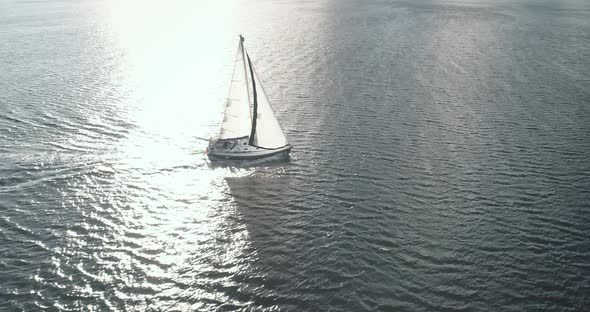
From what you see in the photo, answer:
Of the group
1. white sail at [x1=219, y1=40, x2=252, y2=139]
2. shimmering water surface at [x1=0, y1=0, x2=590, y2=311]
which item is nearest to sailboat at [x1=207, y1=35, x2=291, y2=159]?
white sail at [x1=219, y1=40, x2=252, y2=139]

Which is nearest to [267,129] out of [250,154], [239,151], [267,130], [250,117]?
[267,130]

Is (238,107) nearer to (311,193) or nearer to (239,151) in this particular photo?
(239,151)

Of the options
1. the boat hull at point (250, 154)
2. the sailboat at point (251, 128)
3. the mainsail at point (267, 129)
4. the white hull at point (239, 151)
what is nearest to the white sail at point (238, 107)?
the sailboat at point (251, 128)

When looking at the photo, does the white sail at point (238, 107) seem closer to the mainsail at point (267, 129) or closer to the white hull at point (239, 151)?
the mainsail at point (267, 129)

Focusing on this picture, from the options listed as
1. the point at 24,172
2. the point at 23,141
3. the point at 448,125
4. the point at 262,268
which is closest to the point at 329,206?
the point at 262,268

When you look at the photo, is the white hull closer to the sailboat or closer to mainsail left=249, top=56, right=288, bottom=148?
the sailboat

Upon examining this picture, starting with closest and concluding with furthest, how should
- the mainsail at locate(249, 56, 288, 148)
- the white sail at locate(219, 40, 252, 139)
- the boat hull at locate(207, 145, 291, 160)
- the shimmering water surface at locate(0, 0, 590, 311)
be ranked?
the shimmering water surface at locate(0, 0, 590, 311), the white sail at locate(219, 40, 252, 139), the boat hull at locate(207, 145, 291, 160), the mainsail at locate(249, 56, 288, 148)

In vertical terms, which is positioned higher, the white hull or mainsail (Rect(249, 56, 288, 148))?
mainsail (Rect(249, 56, 288, 148))
